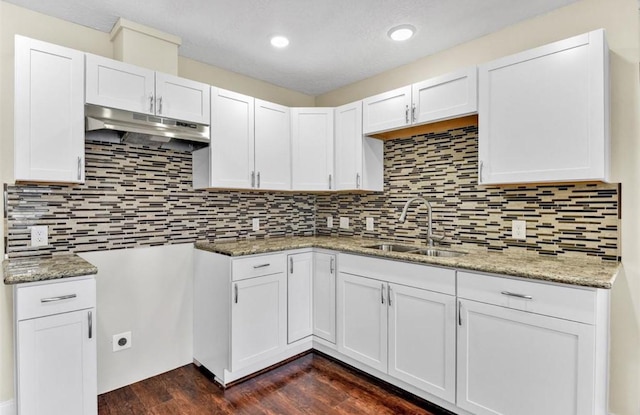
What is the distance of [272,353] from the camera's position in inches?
104

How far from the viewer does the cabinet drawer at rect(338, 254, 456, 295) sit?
6.63 ft

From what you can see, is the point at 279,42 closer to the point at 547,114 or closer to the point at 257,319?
the point at 547,114

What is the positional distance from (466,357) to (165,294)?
217cm

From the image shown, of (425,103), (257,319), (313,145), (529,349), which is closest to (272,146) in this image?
(313,145)

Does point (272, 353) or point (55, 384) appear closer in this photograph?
point (55, 384)

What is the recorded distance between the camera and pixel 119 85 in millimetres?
2156

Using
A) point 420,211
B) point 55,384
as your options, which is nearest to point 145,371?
point 55,384

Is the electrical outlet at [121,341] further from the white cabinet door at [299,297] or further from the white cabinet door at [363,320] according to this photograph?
the white cabinet door at [363,320]

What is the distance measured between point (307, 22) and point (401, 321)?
6.93 ft

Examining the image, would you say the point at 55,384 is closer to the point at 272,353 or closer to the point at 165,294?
the point at 165,294

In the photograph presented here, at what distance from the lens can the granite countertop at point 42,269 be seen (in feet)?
5.18

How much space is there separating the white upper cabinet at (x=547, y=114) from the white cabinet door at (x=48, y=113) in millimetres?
2503

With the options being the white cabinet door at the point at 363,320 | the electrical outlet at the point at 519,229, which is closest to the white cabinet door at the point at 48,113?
the white cabinet door at the point at 363,320

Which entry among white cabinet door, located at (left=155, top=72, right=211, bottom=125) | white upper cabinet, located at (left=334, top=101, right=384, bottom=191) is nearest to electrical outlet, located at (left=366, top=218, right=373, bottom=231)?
white upper cabinet, located at (left=334, top=101, right=384, bottom=191)
